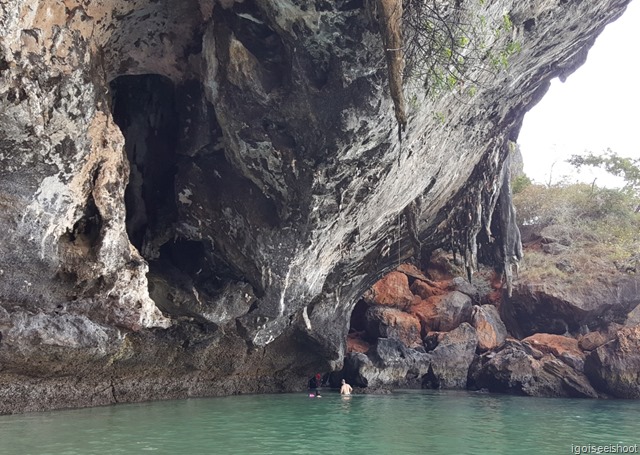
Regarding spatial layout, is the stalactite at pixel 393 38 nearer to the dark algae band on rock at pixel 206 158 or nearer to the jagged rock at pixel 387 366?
the dark algae band on rock at pixel 206 158

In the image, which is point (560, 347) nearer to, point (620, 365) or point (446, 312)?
point (620, 365)

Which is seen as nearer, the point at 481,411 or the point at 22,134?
the point at 22,134

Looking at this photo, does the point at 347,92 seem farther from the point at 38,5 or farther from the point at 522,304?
the point at 522,304

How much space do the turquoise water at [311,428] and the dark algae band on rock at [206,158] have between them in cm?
133

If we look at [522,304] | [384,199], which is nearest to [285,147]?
[384,199]

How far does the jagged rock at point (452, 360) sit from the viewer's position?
20.7 metres

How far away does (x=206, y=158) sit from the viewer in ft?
33.3

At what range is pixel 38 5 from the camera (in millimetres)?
6445

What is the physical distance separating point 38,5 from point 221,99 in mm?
3114

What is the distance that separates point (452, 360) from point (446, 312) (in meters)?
2.54

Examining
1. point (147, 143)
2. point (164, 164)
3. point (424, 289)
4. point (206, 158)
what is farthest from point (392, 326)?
point (147, 143)

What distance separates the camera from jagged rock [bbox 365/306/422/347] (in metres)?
21.7

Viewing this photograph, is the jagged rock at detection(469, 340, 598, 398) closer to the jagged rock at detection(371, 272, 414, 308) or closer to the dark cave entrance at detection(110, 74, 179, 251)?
the jagged rock at detection(371, 272, 414, 308)

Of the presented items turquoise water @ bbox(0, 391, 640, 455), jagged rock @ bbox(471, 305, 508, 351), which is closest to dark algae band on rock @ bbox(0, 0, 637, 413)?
turquoise water @ bbox(0, 391, 640, 455)
